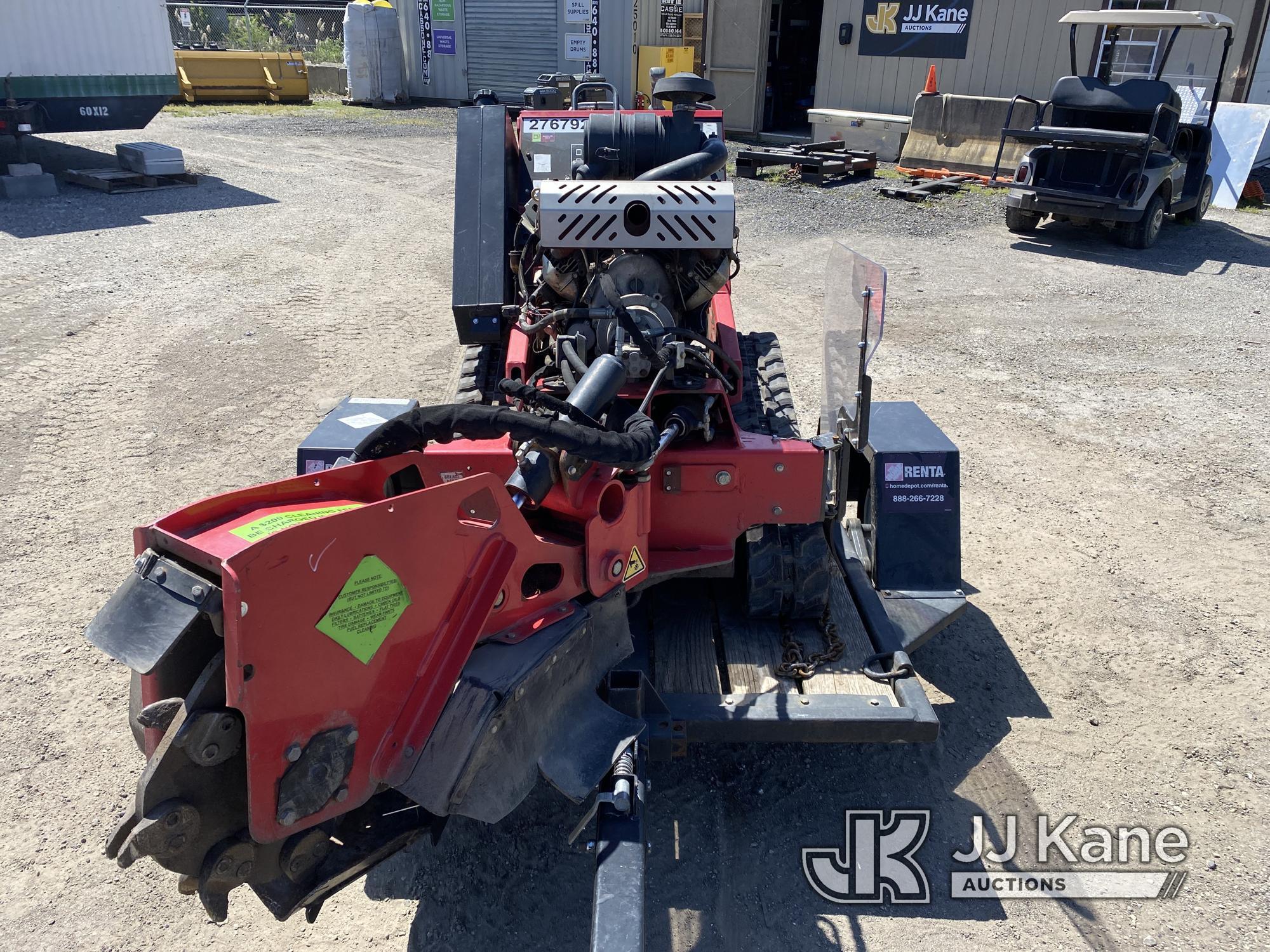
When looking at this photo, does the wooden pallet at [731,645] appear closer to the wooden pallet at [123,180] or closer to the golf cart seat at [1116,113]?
the golf cart seat at [1116,113]

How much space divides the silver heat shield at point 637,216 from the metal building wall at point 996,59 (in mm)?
12862

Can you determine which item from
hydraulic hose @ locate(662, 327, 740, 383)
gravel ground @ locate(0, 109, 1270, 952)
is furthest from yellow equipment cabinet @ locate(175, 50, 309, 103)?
hydraulic hose @ locate(662, 327, 740, 383)

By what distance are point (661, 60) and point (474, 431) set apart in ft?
58.4

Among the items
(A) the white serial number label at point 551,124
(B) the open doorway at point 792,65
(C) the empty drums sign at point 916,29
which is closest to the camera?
(A) the white serial number label at point 551,124

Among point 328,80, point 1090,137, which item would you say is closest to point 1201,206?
point 1090,137

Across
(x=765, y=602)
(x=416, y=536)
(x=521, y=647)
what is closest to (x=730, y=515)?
(x=765, y=602)

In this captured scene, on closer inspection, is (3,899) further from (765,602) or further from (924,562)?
(924,562)

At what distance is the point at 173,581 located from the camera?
2.16 meters

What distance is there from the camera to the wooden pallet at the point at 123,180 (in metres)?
12.8

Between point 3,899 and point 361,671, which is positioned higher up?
point 361,671

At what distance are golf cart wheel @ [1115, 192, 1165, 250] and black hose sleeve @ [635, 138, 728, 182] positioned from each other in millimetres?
8020

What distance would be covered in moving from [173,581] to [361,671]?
47 cm

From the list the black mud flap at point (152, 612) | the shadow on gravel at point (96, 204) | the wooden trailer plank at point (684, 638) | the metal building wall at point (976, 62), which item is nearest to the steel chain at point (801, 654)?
the wooden trailer plank at point (684, 638)

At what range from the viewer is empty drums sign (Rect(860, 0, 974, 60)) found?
50.6 ft
